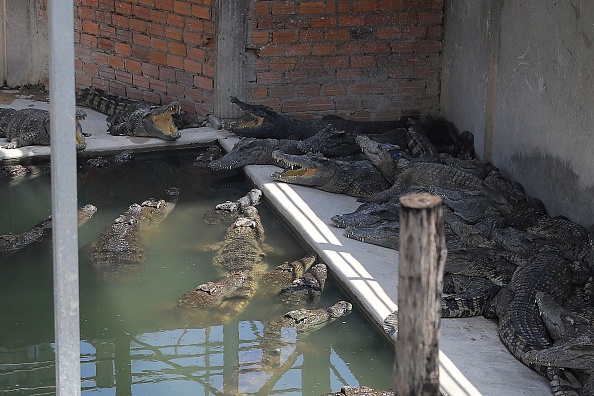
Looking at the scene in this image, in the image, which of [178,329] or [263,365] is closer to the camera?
[263,365]

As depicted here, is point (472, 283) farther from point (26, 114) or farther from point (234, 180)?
point (26, 114)

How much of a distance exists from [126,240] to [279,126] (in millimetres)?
3101

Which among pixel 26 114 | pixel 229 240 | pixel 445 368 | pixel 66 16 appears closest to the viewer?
pixel 66 16

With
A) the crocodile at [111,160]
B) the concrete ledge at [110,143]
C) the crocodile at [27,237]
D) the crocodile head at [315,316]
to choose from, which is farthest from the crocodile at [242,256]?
the concrete ledge at [110,143]

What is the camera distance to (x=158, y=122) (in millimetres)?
10398

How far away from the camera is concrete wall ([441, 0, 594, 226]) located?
24.6 ft

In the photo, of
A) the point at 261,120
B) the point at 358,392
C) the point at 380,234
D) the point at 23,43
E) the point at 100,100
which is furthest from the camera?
the point at 23,43

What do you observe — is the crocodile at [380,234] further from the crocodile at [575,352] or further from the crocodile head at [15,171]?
the crocodile head at [15,171]

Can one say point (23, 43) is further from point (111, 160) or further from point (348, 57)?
point (348, 57)

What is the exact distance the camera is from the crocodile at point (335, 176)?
874 centimetres

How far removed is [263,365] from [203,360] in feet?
1.29

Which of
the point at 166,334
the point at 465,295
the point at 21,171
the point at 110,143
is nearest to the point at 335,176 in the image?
the point at 465,295

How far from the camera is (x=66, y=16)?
3283 millimetres

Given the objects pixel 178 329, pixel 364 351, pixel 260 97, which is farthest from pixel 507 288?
pixel 260 97
